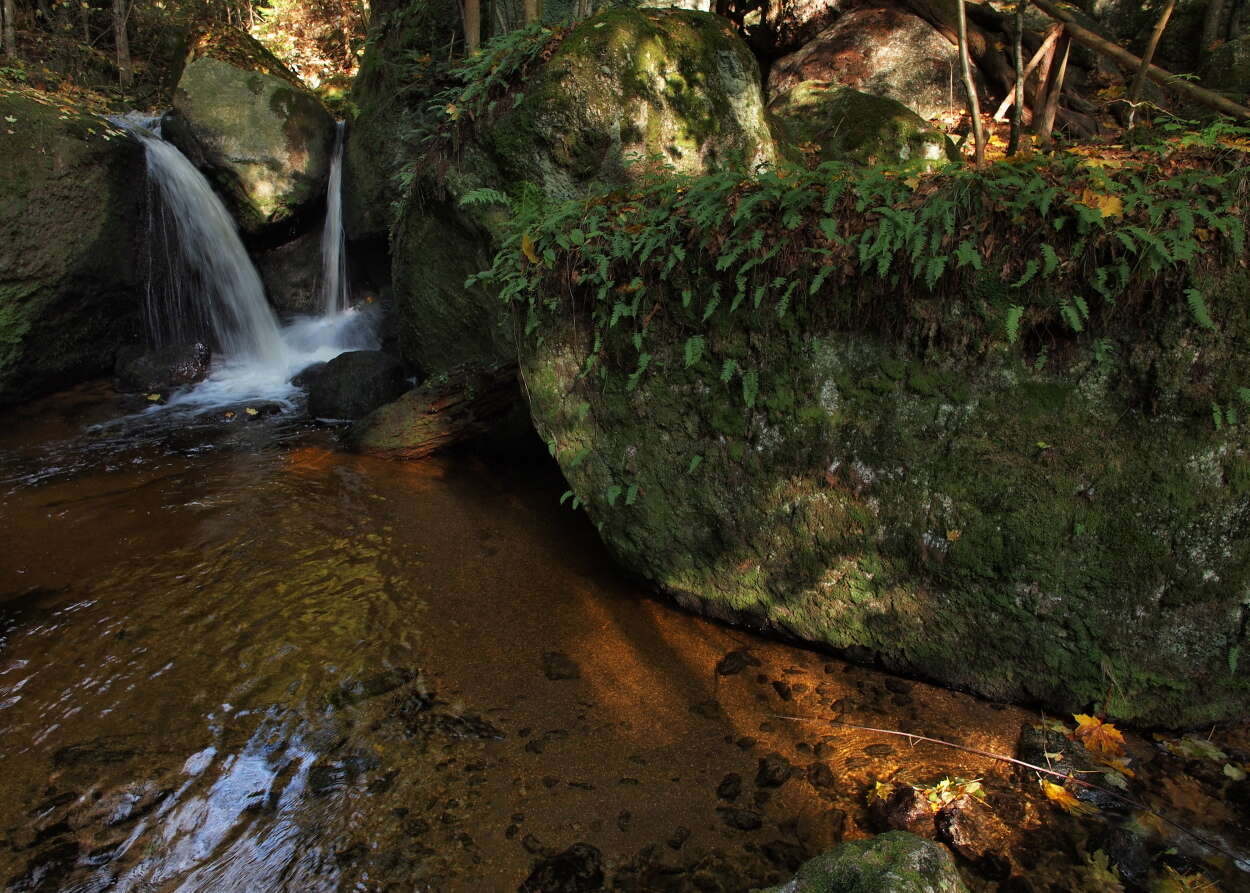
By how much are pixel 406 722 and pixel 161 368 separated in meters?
9.08

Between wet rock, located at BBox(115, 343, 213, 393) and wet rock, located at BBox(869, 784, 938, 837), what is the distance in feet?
35.8

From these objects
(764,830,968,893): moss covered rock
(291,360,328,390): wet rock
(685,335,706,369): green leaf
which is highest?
(685,335,706,369): green leaf

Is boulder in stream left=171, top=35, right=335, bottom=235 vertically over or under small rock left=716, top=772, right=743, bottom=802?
over

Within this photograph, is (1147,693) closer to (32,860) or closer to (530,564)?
(530,564)

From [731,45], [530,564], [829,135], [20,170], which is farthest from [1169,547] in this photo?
[20,170]

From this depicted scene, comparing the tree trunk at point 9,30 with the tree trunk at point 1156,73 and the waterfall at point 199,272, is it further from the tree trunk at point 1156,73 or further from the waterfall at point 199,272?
the tree trunk at point 1156,73

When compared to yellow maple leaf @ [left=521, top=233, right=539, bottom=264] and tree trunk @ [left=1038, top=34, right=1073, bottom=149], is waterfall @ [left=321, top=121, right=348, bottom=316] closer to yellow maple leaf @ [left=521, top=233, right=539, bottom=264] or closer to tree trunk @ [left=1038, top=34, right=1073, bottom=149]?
yellow maple leaf @ [left=521, top=233, right=539, bottom=264]

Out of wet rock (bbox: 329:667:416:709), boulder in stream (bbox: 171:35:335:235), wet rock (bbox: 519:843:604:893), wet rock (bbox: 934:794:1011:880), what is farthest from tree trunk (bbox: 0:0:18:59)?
wet rock (bbox: 934:794:1011:880)

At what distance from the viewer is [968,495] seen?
375 centimetres

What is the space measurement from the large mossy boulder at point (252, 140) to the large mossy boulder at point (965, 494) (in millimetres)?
10208

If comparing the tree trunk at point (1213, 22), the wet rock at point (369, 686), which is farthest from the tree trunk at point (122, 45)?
the tree trunk at point (1213, 22)

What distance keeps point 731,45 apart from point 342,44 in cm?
1522

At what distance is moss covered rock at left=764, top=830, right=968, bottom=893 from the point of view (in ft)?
7.38

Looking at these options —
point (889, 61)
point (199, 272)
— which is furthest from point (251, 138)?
point (889, 61)
